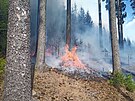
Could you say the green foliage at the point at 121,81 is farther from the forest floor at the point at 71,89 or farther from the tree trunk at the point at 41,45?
the tree trunk at the point at 41,45

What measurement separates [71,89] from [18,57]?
5773mm

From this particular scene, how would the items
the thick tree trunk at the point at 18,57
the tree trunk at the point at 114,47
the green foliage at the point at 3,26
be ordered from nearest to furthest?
the thick tree trunk at the point at 18,57
the green foliage at the point at 3,26
the tree trunk at the point at 114,47

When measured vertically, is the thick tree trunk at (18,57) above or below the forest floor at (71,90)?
above

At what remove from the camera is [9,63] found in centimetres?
821

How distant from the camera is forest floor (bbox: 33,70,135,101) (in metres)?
12.4

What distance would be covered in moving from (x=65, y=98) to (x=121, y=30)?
1190 inches

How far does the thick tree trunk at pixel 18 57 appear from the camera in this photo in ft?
26.8

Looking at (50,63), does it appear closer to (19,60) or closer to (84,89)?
(84,89)

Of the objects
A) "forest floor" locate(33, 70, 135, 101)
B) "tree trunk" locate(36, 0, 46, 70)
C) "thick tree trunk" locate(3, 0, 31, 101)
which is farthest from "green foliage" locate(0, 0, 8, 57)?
"thick tree trunk" locate(3, 0, 31, 101)

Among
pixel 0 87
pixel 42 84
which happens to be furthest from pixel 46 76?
pixel 0 87

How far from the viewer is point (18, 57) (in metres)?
8.17

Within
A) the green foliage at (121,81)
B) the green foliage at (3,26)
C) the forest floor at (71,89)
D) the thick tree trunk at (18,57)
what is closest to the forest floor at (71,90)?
the forest floor at (71,89)

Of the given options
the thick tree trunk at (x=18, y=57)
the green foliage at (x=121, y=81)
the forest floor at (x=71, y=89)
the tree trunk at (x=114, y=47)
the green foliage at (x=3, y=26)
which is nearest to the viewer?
the thick tree trunk at (x=18, y=57)

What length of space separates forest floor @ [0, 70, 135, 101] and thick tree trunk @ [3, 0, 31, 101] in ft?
11.0
